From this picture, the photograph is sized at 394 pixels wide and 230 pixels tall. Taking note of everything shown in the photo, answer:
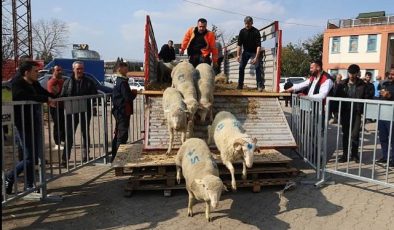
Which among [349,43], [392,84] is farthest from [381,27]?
[392,84]

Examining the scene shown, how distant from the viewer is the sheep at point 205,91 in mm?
6379

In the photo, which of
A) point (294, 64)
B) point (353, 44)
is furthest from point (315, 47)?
point (353, 44)

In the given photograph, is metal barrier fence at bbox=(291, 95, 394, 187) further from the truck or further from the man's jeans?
the man's jeans

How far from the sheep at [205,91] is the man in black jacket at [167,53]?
18.7 feet

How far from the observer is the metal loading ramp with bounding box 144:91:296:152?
269 inches

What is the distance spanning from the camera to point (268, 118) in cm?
746

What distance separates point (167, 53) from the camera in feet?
42.8

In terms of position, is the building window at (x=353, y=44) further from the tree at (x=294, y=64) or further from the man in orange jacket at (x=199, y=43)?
the man in orange jacket at (x=199, y=43)

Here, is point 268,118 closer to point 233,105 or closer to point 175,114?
point 233,105

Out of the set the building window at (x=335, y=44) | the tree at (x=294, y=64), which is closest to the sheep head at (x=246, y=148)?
the building window at (x=335, y=44)

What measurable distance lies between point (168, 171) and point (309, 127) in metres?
2.87

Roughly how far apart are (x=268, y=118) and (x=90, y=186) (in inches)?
140

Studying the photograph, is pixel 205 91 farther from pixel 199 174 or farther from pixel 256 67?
pixel 256 67

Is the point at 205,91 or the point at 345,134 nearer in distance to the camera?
the point at 205,91
